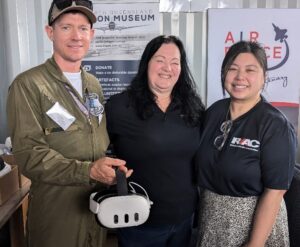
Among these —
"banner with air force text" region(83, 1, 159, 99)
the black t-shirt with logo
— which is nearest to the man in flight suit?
the black t-shirt with logo

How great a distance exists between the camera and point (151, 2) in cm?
258

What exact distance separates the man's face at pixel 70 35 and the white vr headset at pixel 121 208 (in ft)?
1.79

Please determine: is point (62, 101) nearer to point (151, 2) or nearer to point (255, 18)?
point (151, 2)

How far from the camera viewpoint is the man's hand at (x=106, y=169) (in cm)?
122

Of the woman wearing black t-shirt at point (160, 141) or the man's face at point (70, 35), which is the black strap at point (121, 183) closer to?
the woman wearing black t-shirt at point (160, 141)

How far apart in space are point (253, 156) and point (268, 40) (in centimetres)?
157

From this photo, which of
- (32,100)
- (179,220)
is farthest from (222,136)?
(32,100)

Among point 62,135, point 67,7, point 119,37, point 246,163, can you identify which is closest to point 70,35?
point 67,7

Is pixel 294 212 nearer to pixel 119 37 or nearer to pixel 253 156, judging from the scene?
pixel 253 156

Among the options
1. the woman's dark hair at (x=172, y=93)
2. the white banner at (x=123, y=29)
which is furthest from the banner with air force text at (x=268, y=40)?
the woman's dark hair at (x=172, y=93)

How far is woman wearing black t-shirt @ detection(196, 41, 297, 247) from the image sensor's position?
52.3 inches

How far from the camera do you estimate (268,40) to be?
263 centimetres

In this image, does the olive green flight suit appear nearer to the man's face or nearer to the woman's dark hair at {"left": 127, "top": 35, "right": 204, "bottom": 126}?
the man's face

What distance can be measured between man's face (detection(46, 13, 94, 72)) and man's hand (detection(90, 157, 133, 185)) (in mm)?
485
